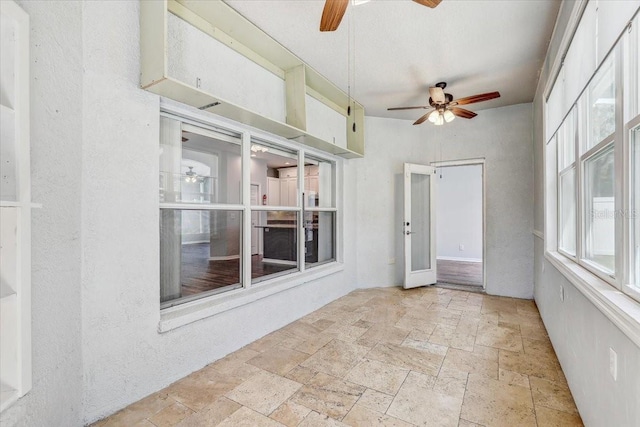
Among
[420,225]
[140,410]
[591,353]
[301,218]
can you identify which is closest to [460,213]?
[420,225]

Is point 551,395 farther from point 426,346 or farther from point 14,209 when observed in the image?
point 14,209

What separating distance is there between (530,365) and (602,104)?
201cm

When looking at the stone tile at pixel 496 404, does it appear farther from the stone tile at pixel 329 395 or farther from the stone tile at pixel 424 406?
the stone tile at pixel 329 395

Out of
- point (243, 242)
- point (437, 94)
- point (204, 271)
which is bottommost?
point (204, 271)

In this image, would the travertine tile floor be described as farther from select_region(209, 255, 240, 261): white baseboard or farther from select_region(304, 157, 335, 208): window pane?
select_region(304, 157, 335, 208): window pane

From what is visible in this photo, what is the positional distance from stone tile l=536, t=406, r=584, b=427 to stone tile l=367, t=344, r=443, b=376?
67 cm

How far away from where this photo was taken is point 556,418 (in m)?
1.77

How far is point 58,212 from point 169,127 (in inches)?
40.7

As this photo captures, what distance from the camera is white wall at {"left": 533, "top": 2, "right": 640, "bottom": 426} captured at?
1164 mm

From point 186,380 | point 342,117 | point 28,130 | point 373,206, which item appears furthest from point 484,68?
point 186,380

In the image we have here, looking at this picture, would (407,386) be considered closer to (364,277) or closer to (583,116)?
(583,116)

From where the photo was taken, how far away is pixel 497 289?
4.53 meters

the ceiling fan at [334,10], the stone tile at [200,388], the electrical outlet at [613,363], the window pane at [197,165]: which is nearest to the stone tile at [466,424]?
the electrical outlet at [613,363]

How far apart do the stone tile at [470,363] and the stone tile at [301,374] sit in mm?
A: 1099
